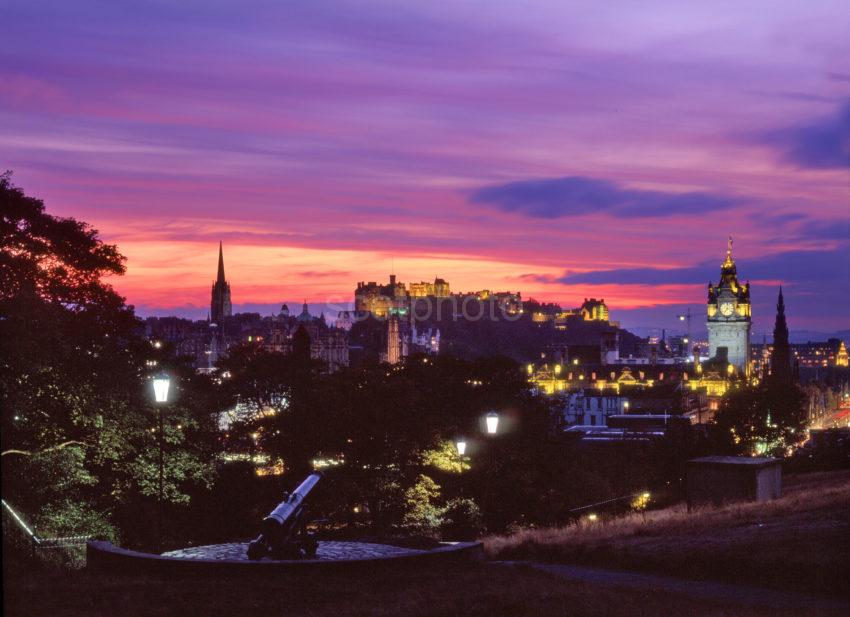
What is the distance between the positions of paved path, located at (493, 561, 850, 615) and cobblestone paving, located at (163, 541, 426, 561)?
2.72 meters

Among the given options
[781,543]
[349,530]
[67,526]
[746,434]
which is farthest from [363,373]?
[746,434]

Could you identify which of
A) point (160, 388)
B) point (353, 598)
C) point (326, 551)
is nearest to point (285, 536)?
point (326, 551)

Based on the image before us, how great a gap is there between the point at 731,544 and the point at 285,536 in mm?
7880

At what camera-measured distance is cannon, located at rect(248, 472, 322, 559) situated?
17.5 meters

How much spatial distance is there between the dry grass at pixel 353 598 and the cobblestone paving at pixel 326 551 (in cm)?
315

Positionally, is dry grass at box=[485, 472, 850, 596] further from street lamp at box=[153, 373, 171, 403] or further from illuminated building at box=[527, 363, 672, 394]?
illuminated building at box=[527, 363, 672, 394]

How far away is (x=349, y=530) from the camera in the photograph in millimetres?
31016

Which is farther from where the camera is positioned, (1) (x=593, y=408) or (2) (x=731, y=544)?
(1) (x=593, y=408)

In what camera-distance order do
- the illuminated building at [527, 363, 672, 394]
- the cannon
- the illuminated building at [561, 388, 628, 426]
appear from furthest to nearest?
the illuminated building at [527, 363, 672, 394] → the illuminated building at [561, 388, 628, 426] → the cannon

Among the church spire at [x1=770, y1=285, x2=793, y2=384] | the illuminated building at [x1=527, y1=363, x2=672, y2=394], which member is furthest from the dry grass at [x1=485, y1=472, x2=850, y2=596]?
the church spire at [x1=770, y1=285, x2=793, y2=384]

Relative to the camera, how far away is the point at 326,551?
19.9m

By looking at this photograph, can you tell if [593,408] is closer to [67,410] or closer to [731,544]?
[67,410]

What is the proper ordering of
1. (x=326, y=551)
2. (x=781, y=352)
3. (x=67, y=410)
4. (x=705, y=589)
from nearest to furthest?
(x=705, y=589)
(x=326, y=551)
(x=67, y=410)
(x=781, y=352)

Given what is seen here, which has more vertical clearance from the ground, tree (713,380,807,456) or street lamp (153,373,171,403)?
street lamp (153,373,171,403)
